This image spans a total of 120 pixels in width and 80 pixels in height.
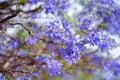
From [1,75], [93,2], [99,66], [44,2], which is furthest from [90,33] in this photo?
[99,66]

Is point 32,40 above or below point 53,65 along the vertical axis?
above

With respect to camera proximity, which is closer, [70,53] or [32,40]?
[70,53]

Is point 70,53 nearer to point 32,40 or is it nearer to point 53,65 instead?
point 53,65

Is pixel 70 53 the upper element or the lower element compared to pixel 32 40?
lower

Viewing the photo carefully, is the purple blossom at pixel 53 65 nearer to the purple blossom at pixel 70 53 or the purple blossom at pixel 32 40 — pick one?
the purple blossom at pixel 70 53

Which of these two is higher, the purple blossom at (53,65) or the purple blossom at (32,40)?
the purple blossom at (32,40)

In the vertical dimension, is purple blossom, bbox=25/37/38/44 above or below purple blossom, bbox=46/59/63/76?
above

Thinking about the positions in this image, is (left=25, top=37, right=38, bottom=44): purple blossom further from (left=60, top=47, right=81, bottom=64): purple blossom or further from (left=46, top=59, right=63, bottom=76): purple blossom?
(left=60, top=47, right=81, bottom=64): purple blossom

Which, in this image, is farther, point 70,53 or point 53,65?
point 53,65

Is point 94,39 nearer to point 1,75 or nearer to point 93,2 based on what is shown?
point 1,75
